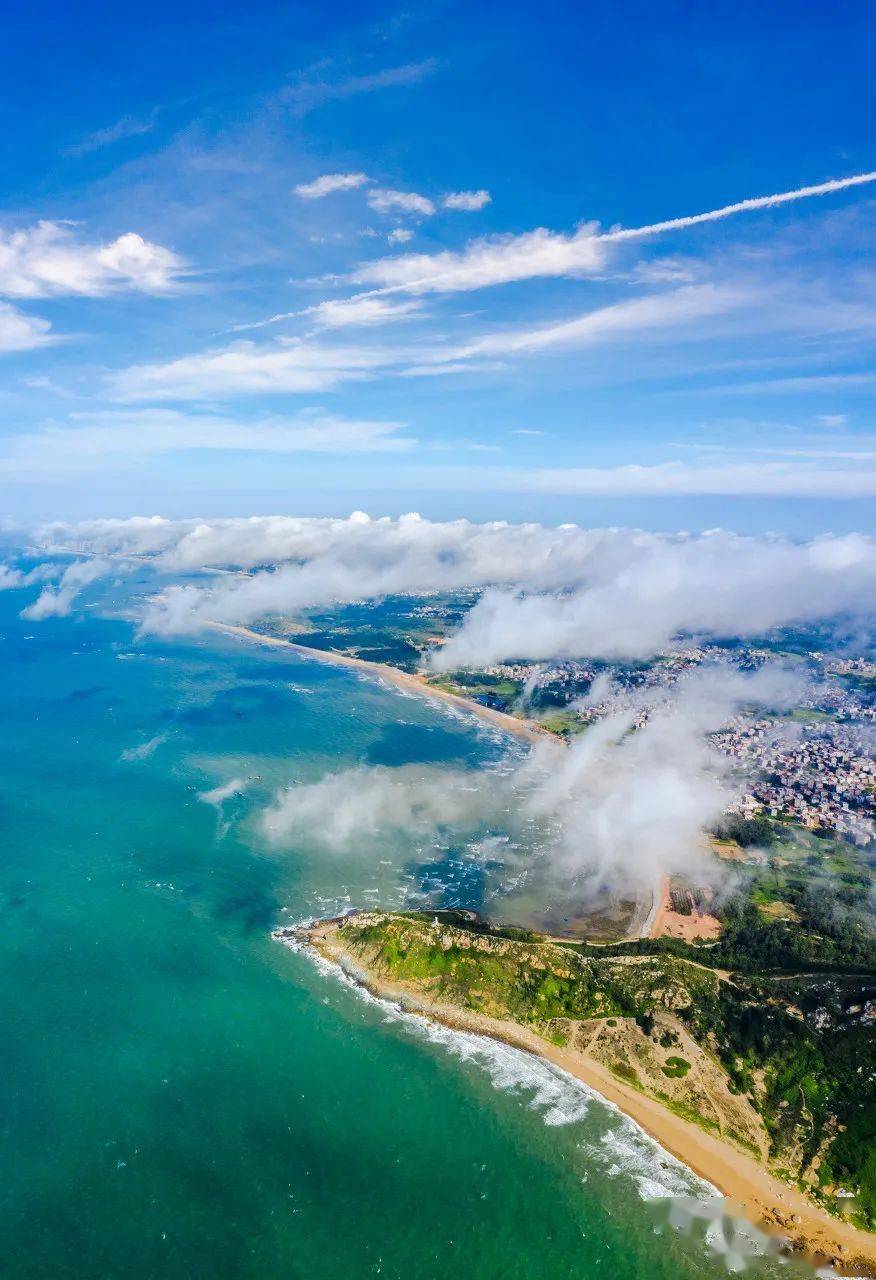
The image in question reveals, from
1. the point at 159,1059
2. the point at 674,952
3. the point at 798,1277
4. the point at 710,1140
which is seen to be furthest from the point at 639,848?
the point at 159,1059

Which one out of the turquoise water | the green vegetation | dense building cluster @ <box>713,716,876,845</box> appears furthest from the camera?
dense building cluster @ <box>713,716,876,845</box>

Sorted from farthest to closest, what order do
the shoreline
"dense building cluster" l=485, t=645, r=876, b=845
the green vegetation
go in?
"dense building cluster" l=485, t=645, r=876, b=845
the green vegetation
the shoreline

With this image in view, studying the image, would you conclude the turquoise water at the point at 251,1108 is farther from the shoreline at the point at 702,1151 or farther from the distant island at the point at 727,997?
the distant island at the point at 727,997

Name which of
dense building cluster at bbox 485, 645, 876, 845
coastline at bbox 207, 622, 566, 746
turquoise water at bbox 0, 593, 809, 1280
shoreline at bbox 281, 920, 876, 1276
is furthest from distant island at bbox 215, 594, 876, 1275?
coastline at bbox 207, 622, 566, 746

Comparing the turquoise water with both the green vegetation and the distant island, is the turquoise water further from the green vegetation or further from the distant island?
the green vegetation

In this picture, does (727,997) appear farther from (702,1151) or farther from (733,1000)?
(702,1151)

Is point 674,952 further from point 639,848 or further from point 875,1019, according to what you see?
point 639,848

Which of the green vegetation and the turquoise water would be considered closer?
the turquoise water
